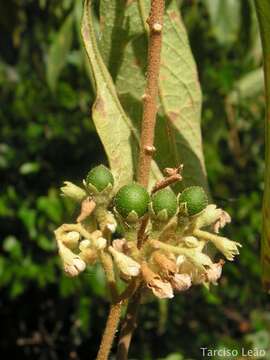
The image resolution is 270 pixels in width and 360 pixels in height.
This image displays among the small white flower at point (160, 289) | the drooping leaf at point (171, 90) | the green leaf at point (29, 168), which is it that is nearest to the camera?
the small white flower at point (160, 289)

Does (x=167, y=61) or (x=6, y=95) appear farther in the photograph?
(x=6, y=95)

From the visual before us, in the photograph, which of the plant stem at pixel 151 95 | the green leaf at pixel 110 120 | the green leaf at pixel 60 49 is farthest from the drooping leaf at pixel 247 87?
the plant stem at pixel 151 95

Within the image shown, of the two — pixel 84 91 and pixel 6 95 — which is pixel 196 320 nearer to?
pixel 84 91

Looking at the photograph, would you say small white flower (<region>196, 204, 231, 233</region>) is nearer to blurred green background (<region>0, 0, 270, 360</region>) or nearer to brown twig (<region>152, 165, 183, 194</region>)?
brown twig (<region>152, 165, 183, 194</region>)

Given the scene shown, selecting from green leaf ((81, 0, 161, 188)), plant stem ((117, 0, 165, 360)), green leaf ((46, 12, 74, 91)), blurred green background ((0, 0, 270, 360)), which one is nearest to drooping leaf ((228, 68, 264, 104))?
blurred green background ((0, 0, 270, 360))

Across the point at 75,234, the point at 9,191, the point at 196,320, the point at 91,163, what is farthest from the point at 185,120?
the point at 196,320

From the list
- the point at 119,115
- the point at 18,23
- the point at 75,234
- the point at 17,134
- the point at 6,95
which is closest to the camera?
the point at 75,234

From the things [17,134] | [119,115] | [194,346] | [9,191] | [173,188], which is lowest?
[194,346]

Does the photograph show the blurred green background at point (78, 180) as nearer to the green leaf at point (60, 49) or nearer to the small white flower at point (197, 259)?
the green leaf at point (60, 49)

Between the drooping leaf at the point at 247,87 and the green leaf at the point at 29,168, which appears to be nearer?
the drooping leaf at the point at 247,87
